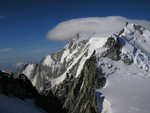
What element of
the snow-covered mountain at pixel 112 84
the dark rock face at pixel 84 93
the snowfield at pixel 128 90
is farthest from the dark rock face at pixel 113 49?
the dark rock face at pixel 84 93

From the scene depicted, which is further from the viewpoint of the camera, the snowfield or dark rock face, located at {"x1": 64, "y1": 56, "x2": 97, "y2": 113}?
dark rock face, located at {"x1": 64, "y1": 56, "x2": 97, "y2": 113}

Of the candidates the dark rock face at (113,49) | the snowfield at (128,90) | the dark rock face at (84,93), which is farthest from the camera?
the dark rock face at (113,49)

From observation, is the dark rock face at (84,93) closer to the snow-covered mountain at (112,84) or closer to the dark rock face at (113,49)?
the snow-covered mountain at (112,84)

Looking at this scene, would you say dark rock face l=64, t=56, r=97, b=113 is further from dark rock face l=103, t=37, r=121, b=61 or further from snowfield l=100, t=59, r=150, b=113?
dark rock face l=103, t=37, r=121, b=61

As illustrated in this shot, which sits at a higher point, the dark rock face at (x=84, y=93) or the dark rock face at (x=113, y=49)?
the dark rock face at (x=113, y=49)

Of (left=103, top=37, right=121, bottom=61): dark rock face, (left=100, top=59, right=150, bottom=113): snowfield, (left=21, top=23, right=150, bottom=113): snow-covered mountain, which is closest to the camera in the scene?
(left=100, top=59, right=150, bottom=113): snowfield

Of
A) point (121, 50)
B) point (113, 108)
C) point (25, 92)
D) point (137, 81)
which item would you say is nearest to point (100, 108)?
point (113, 108)

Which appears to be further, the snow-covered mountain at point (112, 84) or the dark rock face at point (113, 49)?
the dark rock face at point (113, 49)

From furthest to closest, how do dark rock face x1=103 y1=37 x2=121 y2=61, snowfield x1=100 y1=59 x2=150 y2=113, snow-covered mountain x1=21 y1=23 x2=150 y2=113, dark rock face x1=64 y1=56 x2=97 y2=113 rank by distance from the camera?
dark rock face x1=103 y1=37 x2=121 y2=61 < dark rock face x1=64 y1=56 x2=97 y2=113 < snow-covered mountain x1=21 y1=23 x2=150 y2=113 < snowfield x1=100 y1=59 x2=150 y2=113

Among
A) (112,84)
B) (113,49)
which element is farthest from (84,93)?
(113,49)

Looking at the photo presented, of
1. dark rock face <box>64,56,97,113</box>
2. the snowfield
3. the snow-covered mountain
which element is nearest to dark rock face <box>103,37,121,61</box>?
the snow-covered mountain

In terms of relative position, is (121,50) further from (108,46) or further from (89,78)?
(89,78)
